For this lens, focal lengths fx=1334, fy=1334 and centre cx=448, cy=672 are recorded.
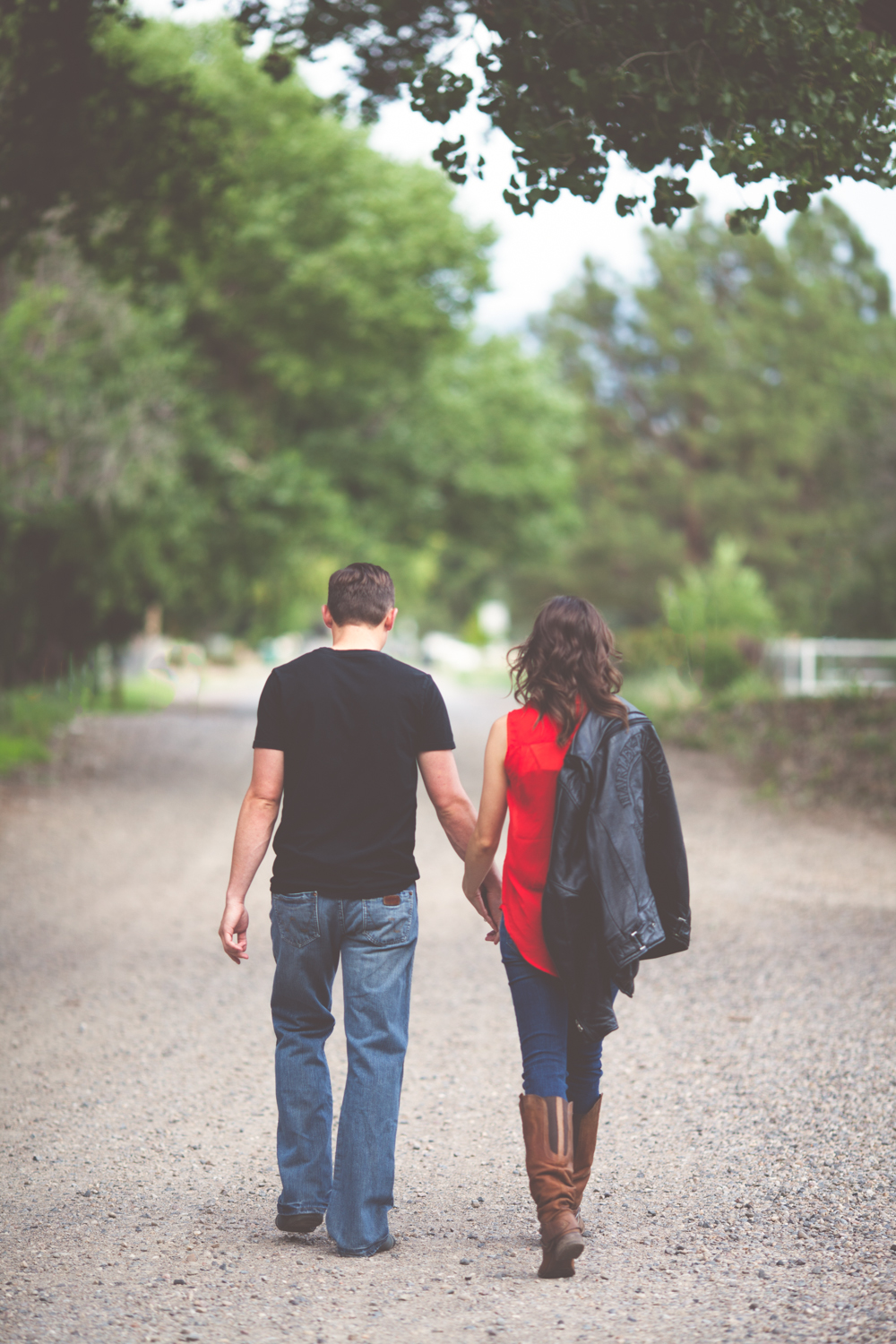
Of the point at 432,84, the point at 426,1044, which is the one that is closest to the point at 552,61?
the point at 432,84

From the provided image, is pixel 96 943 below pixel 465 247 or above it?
below

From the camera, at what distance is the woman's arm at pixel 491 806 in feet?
12.0

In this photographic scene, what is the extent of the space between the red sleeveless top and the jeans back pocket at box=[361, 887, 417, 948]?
0.94 feet

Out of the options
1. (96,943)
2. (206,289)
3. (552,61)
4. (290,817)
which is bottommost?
(96,943)

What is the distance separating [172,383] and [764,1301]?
670 inches

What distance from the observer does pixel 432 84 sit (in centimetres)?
662

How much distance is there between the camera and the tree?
5.70 metres

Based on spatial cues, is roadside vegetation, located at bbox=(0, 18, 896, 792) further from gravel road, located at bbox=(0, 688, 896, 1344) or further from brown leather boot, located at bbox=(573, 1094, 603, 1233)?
brown leather boot, located at bbox=(573, 1094, 603, 1233)

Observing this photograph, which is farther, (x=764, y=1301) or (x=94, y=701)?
(x=94, y=701)

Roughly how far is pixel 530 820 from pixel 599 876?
25 centimetres

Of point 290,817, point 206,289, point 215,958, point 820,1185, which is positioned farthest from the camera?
point 206,289

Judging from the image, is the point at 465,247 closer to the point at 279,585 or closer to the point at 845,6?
the point at 279,585

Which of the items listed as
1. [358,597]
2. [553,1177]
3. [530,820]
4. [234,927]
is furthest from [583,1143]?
[358,597]

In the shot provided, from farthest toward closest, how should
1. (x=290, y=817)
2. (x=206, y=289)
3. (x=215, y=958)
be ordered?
(x=206, y=289), (x=215, y=958), (x=290, y=817)
